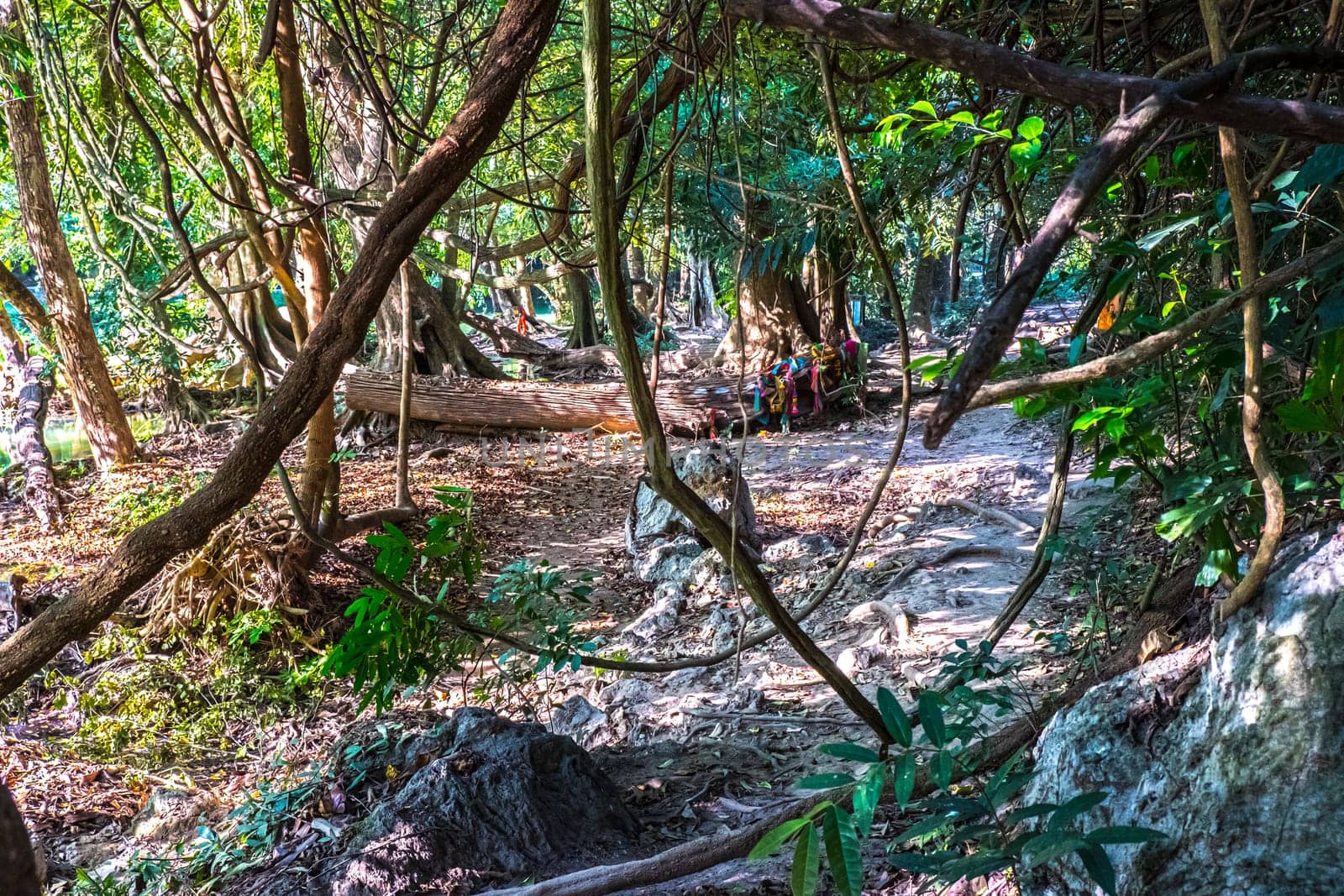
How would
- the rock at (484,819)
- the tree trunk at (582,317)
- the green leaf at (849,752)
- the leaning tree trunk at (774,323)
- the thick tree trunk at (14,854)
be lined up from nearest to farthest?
the thick tree trunk at (14,854) < the green leaf at (849,752) < the rock at (484,819) < the leaning tree trunk at (774,323) < the tree trunk at (582,317)

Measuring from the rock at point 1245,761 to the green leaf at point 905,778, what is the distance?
56 centimetres

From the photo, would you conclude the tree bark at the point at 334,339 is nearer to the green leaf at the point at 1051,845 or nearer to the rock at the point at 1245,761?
the green leaf at the point at 1051,845

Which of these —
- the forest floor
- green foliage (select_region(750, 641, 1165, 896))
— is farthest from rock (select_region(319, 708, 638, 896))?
green foliage (select_region(750, 641, 1165, 896))

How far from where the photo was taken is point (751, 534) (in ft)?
21.0

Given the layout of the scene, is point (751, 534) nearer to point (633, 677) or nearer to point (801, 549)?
point (801, 549)

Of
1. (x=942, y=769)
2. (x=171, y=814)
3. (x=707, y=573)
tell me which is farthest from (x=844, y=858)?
(x=707, y=573)

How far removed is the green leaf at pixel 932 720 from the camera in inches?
59.7

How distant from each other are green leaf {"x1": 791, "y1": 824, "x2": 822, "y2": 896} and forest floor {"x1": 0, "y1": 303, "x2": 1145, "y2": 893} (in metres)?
0.90

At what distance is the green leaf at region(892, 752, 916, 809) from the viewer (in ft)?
4.57

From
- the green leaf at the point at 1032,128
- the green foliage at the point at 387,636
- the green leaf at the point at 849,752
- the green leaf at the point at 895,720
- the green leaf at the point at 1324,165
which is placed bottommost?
the green foliage at the point at 387,636

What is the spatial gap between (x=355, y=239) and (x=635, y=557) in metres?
3.94

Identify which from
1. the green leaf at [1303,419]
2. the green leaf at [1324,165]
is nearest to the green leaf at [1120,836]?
the green leaf at [1303,419]

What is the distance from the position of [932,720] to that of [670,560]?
4688mm

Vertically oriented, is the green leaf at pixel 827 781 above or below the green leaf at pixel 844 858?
above
